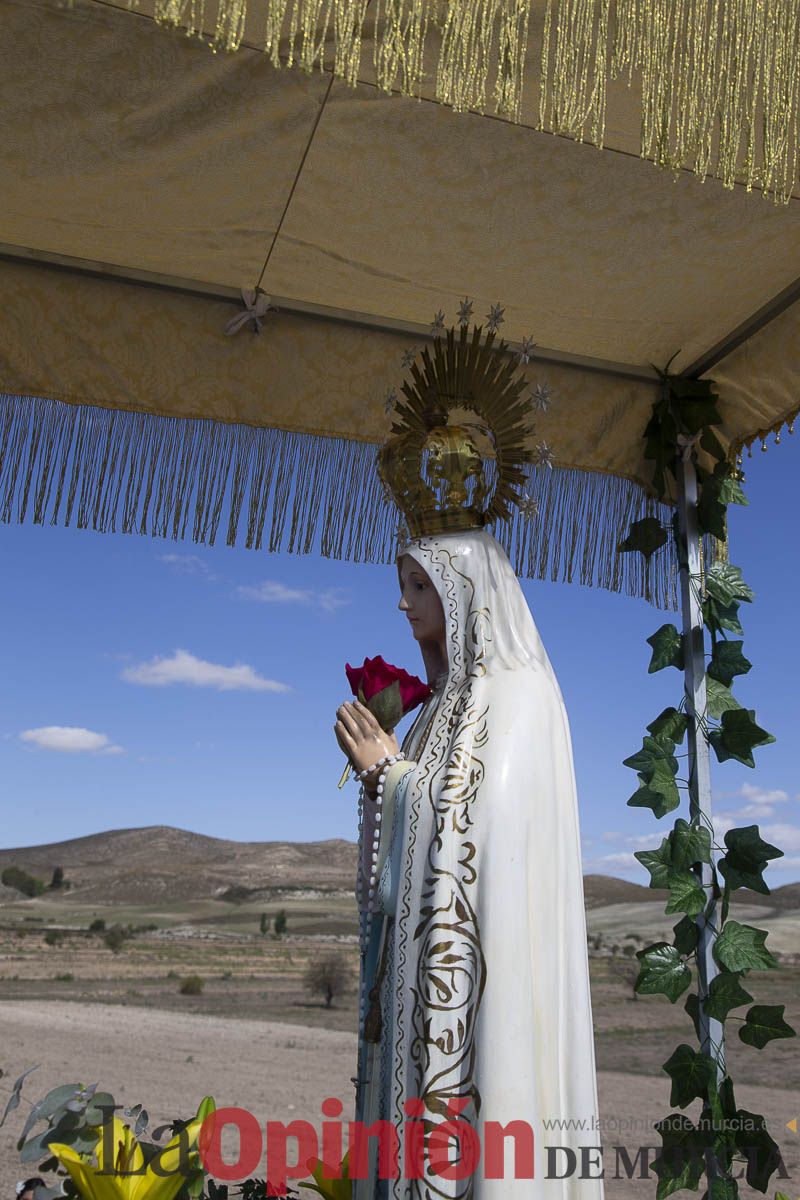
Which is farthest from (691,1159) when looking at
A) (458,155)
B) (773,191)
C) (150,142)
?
(150,142)

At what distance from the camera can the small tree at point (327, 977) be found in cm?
747

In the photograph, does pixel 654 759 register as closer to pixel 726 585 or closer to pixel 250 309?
pixel 726 585

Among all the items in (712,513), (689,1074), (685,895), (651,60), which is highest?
(712,513)

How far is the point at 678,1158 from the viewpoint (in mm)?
2824

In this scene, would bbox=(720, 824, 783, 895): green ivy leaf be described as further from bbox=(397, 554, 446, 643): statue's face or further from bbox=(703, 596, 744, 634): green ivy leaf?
bbox=(397, 554, 446, 643): statue's face

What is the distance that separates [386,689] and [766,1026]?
1614 mm

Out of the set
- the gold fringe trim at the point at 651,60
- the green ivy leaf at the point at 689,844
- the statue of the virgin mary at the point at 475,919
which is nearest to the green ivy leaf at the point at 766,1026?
the green ivy leaf at the point at 689,844

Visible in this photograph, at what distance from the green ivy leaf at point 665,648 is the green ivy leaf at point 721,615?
12cm

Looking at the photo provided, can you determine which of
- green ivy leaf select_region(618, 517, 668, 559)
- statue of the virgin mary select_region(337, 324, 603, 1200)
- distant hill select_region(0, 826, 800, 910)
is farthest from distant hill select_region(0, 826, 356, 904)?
statue of the virgin mary select_region(337, 324, 603, 1200)

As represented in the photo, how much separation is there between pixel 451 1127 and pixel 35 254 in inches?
93.6

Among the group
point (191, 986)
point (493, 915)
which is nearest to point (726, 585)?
point (493, 915)

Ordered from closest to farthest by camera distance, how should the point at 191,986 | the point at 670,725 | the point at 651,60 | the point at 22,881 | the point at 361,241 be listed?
the point at 651,60 < the point at 361,241 < the point at 670,725 < the point at 22,881 < the point at 191,986

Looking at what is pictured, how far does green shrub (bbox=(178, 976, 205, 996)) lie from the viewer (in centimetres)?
727

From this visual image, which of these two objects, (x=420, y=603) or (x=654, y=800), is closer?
(x=420, y=603)
